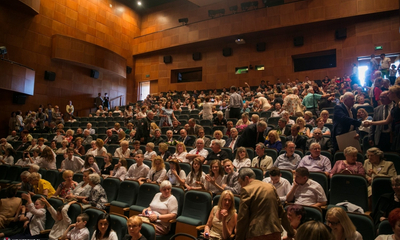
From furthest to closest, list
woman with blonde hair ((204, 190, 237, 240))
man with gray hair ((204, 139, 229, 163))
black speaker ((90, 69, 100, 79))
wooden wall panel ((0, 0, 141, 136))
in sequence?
black speaker ((90, 69, 100, 79)), wooden wall panel ((0, 0, 141, 136)), man with gray hair ((204, 139, 229, 163)), woman with blonde hair ((204, 190, 237, 240))

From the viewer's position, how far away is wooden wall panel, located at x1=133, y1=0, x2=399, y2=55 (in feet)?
35.0

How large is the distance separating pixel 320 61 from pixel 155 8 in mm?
10149

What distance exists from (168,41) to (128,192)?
40.4 feet

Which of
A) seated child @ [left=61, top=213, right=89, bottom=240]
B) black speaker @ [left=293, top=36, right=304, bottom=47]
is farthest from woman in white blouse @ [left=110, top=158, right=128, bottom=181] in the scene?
black speaker @ [left=293, top=36, right=304, bottom=47]

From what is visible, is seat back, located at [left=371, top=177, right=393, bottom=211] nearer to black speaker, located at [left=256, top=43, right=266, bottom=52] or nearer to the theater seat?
the theater seat

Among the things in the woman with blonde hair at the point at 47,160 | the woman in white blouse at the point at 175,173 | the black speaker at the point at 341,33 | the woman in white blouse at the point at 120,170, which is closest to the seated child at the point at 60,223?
the woman in white blouse at the point at 120,170

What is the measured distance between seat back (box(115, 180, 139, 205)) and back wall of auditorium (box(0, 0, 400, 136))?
9.27 metres

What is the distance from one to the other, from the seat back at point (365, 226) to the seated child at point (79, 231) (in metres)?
2.89

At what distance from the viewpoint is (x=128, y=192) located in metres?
4.14

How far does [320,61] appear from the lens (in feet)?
40.1

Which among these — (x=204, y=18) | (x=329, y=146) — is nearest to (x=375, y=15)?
(x=204, y=18)

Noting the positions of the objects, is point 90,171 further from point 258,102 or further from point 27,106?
point 27,106

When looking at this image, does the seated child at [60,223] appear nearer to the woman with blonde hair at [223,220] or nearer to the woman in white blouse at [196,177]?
the woman in white blouse at [196,177]

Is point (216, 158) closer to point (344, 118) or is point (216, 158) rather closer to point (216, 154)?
point (216, 154)
